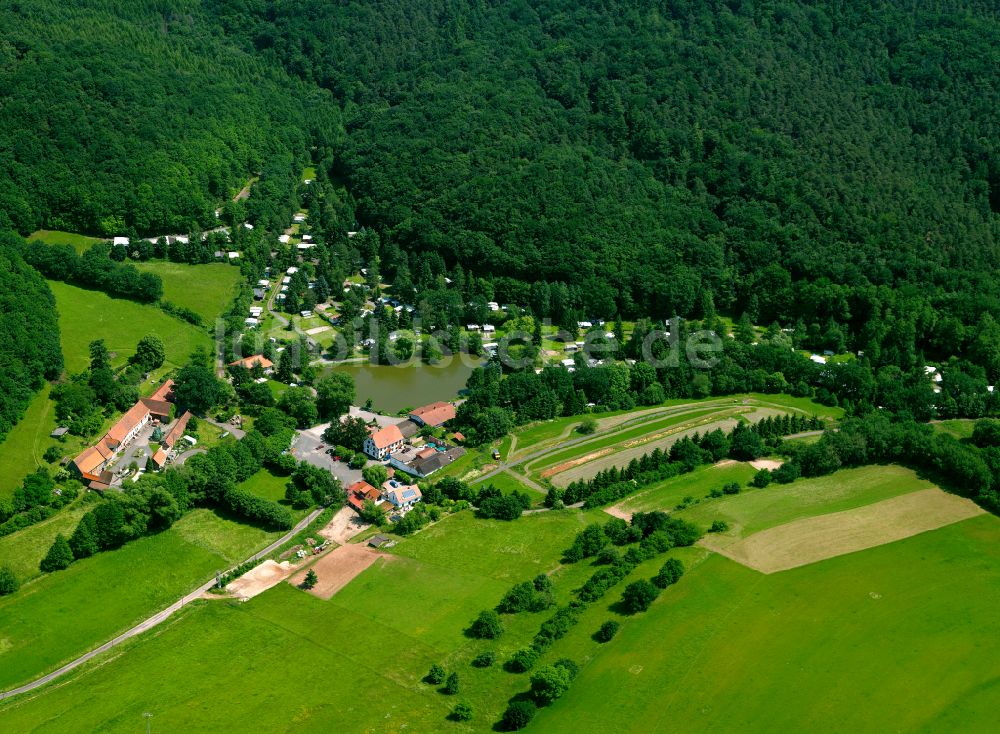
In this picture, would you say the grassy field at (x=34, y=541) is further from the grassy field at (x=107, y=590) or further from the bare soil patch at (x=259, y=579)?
the bare soil patch at (x=259, y=579)

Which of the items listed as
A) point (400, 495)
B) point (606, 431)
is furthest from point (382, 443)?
point (606, 431)

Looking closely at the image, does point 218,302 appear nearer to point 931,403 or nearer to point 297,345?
point 297,345

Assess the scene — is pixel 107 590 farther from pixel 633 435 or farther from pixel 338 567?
pixel 633 435

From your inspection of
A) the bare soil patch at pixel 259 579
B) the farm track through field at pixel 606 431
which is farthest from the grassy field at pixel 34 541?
the farm track through field at pixel 606 431

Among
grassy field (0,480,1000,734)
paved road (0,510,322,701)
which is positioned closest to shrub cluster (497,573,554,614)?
grassy field (0,480,1000,734)

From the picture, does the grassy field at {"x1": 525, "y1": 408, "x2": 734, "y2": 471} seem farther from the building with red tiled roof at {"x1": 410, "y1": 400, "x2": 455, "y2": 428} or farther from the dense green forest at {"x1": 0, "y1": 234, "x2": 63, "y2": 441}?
the dense green forest at {"x1": 0, "y1": 234, "x2": 63, "y2": 441}
